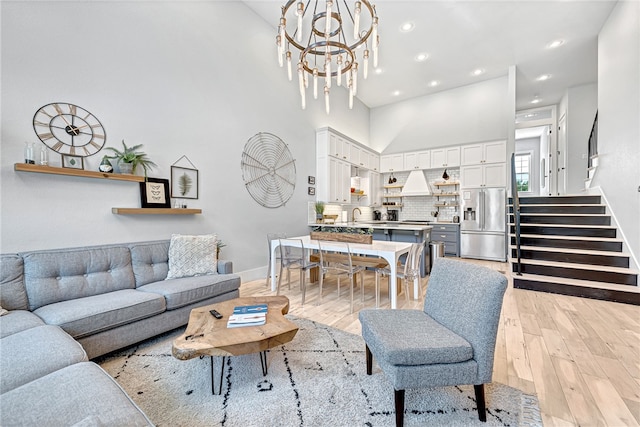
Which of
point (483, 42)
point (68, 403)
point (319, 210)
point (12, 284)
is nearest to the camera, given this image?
point (68, 403)

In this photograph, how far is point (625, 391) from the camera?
5.65 ft

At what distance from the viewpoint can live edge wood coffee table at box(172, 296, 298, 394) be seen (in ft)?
5.00

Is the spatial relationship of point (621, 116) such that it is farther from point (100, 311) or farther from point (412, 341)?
point (100, 311)

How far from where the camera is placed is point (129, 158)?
2.89 m

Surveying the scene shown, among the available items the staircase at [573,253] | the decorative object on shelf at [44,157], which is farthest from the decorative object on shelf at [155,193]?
the staircase at [573,253]

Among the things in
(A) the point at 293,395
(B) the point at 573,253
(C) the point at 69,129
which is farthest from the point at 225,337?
(B) the point at 573,253

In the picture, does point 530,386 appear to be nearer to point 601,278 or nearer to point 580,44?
point 601,278

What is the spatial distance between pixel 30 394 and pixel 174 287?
4.86ft

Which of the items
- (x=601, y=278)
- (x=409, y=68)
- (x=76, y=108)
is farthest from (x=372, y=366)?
(x=409, y=68)

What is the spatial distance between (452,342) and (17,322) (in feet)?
8.71

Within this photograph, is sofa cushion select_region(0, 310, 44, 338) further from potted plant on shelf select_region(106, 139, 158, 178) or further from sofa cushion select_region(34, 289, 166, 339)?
potted plant on shelf select_region(106, 139, 158, 178)

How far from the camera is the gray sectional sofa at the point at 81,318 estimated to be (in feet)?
3.28

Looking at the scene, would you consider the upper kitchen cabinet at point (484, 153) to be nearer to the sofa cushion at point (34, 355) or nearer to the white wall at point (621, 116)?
the white wall at point (621, 116)

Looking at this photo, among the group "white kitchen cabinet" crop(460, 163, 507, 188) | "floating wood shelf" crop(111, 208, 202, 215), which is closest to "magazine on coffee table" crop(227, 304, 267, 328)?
"floating wood shelf" crop(111, 208, 202, 215)
